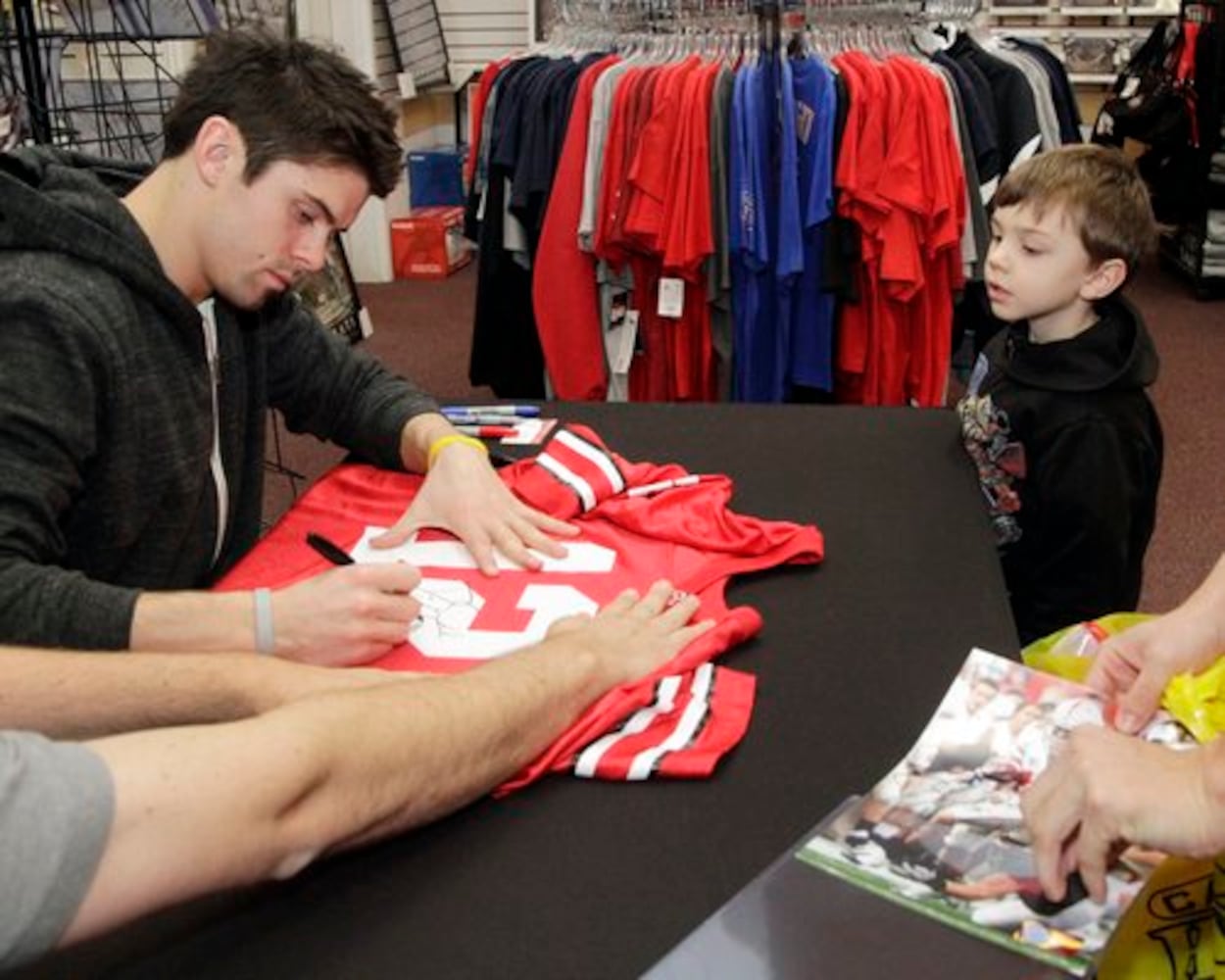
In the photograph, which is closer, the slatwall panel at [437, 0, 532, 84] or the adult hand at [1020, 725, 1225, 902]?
the adult hand at [1020, 725, 1225, 902]

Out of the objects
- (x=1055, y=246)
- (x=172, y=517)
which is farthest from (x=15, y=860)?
(x=1055, y=246)

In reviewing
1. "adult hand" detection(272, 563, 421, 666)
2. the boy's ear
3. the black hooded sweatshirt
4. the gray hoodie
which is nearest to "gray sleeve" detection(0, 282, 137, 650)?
the gray hoodie

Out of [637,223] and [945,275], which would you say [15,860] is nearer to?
[637,223]

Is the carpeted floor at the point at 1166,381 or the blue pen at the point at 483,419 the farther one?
the carpeted floor at the point at 1166,381

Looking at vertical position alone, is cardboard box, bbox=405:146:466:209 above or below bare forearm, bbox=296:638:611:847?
below

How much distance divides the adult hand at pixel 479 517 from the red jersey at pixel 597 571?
0.02m

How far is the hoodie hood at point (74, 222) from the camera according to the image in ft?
4.27

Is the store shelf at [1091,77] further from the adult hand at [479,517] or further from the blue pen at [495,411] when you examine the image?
the adult hand at [479,517]

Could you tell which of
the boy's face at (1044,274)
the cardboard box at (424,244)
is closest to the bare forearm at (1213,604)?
the boy's face at (1044,274)

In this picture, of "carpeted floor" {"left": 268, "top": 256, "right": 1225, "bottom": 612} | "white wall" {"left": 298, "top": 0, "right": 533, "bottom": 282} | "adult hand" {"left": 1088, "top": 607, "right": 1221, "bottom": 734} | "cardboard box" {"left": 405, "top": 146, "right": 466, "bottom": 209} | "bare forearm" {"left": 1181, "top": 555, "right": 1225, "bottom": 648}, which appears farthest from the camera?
"cardboard box" {"left": 405, "top": 146, "right": 466, "bottom": 209}

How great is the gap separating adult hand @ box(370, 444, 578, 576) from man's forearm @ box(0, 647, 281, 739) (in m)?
0.39

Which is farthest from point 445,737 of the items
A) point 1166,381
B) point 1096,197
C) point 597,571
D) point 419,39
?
point 419,39

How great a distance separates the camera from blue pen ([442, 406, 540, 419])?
1.92 meters

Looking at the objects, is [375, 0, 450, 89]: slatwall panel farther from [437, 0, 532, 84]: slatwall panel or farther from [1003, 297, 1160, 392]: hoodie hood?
[1003, 297, 1160, 392]: hoodie hood
